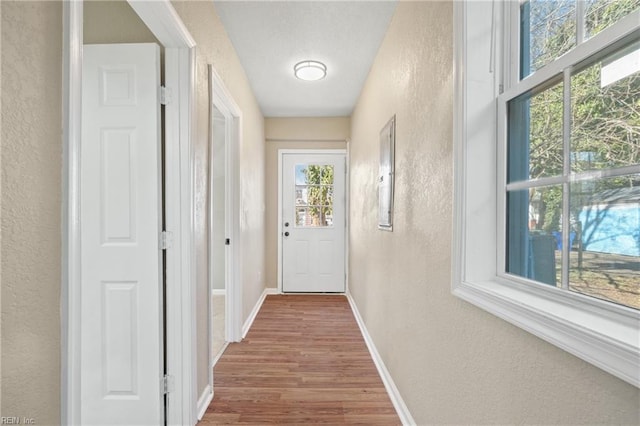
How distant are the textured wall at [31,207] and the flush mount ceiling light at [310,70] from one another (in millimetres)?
2210

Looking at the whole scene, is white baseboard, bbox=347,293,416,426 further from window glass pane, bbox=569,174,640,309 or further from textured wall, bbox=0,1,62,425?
textured wall, bbox=0,1,62,425

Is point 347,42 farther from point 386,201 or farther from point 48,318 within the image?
point 48,318

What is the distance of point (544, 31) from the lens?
0.91 metres

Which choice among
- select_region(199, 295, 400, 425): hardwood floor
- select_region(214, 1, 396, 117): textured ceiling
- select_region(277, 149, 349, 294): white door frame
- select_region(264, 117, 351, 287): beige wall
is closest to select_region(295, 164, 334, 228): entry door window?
select_region(277, 149, 349, 294): white door frame

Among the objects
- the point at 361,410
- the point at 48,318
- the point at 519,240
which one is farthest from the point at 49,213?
the point at 361,410

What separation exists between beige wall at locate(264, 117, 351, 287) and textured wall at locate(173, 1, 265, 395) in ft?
0.76

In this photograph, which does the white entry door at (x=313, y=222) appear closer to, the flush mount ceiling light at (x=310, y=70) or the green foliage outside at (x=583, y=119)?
the flush mount ceiling light at (x=310, y=70)

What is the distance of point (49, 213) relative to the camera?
0.74m

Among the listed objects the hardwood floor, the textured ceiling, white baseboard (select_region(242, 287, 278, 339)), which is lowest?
the hardwood floor

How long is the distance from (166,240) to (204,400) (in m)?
1.02

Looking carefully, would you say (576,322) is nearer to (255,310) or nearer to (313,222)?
(255,310)

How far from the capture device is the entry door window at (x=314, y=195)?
438 cm

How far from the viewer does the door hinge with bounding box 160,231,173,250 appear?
153 cm

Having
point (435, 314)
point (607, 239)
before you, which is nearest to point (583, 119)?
point (607, 239)
